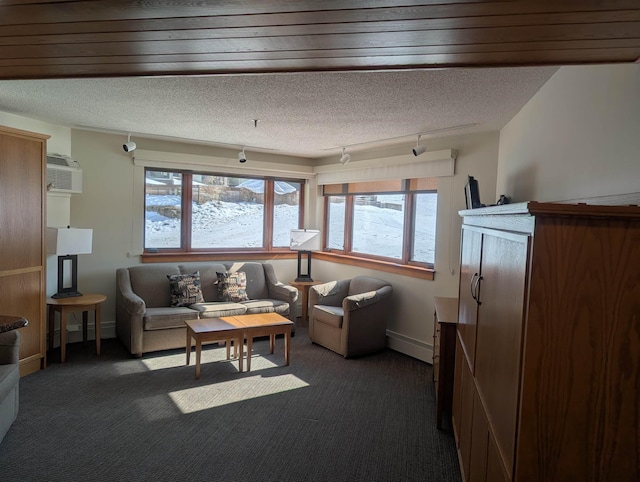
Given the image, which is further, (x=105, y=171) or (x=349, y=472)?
(x=105, y=171)

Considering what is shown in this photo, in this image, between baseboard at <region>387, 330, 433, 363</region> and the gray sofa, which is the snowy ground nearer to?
baseboard at <region>387, 330, 433, 363</region>

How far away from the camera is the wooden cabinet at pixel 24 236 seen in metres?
3.50

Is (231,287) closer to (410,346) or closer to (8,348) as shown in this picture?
(410,346)

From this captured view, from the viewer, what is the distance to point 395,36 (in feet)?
5.40

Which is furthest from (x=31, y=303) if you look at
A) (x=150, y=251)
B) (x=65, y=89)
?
(x=65, y=89)

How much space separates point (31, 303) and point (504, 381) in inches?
160

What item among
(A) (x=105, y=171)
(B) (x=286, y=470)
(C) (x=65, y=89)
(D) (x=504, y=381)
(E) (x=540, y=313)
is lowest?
(B) (x=286, y=470)

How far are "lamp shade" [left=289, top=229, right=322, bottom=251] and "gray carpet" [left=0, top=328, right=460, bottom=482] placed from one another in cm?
182

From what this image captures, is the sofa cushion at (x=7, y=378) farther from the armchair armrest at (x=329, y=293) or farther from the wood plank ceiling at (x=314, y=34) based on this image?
the armchair armrest at (x=329, y=293)

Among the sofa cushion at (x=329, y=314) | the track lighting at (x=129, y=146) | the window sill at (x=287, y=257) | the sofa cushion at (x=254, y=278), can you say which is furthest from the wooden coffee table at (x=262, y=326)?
the track lighting at (x=129, y=146)

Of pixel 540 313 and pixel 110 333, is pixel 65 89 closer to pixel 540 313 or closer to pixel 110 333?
pixel 110 333

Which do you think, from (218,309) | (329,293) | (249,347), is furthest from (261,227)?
(249,347)

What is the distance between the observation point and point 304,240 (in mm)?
5758

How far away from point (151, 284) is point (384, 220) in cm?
298
